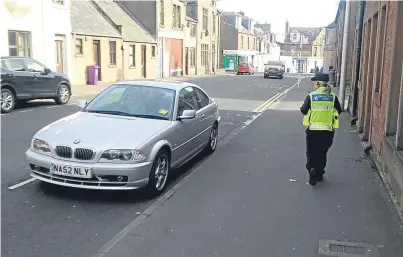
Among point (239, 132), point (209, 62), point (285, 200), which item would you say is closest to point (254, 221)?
point (285, 200)

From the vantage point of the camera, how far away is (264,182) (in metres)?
7.06

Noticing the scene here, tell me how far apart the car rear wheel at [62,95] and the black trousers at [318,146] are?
12.0 metres

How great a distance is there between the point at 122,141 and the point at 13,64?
10578 millimetres

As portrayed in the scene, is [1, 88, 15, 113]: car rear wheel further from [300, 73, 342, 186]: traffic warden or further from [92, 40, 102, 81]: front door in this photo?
[92, 40, 102, 81]: front door

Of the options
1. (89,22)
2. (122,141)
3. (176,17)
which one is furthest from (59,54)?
(122,141)

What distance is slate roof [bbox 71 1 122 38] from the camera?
28.5 m

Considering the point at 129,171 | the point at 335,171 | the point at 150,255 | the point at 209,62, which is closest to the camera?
the point at 150,255

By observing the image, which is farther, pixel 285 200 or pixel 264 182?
pixel 264 182

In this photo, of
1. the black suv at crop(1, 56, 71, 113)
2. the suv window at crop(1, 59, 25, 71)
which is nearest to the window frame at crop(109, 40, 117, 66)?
the black suv at crop(1, 56, 71, 113)

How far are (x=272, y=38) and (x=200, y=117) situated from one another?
9690cm

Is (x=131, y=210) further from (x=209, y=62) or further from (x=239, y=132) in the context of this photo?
(x=209, y=62)

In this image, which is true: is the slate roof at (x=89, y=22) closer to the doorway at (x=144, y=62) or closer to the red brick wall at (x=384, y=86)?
the doorway at (x=144, y=62)

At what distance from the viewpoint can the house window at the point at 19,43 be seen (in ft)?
71.5

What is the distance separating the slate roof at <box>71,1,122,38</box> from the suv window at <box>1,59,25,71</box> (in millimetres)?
12652
